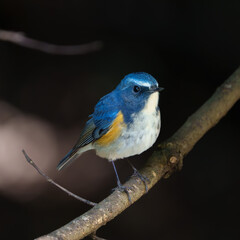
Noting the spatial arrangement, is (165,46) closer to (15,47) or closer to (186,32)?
(186,32)

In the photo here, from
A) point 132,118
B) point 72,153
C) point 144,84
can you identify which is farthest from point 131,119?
point 72,153

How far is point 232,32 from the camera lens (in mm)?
4738

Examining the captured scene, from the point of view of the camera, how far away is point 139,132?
9.91ft

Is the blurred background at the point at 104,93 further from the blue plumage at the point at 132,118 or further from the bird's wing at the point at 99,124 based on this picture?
the blue plumage at the point at 132,118

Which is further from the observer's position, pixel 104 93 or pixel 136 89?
pixel 104 93

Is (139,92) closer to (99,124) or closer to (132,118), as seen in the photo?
(132,118)

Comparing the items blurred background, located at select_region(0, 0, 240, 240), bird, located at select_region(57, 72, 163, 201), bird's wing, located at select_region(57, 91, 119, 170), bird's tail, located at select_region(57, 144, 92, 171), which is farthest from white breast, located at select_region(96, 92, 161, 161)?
blurred background, located at select_region(0, 0, 240, 240)

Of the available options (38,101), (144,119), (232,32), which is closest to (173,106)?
(232,32)

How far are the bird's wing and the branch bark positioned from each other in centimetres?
41

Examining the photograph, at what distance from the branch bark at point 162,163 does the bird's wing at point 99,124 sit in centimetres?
41

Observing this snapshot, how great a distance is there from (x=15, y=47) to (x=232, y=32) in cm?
254

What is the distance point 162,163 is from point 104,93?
2.03 meters

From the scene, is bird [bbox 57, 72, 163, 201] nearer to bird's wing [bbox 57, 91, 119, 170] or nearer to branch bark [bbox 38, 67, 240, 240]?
bird's wing [bbox 57, 91, 119, 170]

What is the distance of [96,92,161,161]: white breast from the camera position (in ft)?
9.92
